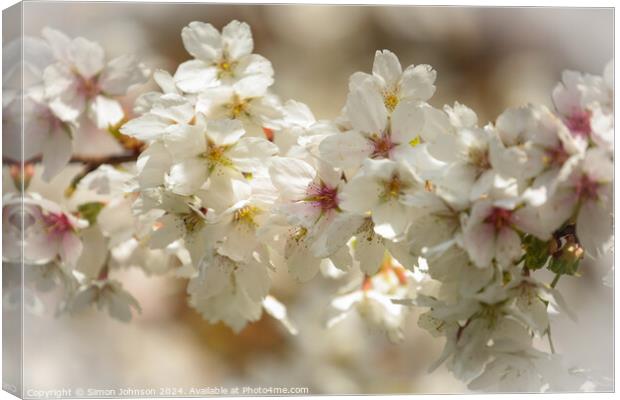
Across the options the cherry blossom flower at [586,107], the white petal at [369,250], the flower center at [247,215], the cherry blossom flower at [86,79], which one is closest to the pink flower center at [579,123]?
the cherry blossom flower at [586,107]

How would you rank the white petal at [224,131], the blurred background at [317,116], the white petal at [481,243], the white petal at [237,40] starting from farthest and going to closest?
the blurred background at [317,116]
the white petal at [237,40]
the white petal at [224,131]
the white petal at [481,243]

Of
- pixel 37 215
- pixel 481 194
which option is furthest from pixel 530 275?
pixel 37 215

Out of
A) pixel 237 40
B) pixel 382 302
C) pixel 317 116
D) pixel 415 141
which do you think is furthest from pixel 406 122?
pixel 317 116

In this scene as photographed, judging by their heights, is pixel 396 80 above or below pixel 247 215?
above

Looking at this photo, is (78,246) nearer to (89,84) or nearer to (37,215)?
(37,215)

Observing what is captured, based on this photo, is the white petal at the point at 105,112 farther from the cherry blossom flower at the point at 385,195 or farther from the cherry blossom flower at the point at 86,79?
the cherry blossom flower at the point at 385,195

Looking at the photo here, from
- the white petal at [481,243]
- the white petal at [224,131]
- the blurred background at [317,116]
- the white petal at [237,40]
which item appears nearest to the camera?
the white petal at [481,243]

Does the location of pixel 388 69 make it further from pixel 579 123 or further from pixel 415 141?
pixel 579 123
